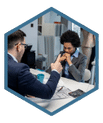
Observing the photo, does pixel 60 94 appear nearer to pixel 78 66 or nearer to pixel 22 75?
pixel 78 66

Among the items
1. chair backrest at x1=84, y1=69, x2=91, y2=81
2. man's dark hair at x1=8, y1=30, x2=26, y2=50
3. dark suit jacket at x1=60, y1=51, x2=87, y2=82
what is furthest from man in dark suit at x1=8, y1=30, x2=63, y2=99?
chair backrest at x1=84, y1=69, x2=91, y2=81

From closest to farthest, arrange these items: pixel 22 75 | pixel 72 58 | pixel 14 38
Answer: pixel 22 75
pixel 14 38
pixel 72 58

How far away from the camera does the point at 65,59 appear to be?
1570mm

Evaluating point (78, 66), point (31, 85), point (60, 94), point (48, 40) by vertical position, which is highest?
point (48, 40)

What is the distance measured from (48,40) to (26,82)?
17.4 inches

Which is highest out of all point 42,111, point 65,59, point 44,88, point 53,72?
point 65,59

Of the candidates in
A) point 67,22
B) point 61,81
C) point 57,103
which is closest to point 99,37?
point 67,22

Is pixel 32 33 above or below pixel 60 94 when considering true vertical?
above

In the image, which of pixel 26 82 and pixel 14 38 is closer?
pixel 26 82

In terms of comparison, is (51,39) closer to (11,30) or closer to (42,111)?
(11,30)

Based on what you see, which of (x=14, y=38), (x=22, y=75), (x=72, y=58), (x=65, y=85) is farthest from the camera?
(x=65, y=85)

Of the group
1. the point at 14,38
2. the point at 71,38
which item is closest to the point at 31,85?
the point at 14,38

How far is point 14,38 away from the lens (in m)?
1.45

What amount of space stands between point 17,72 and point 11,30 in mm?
354
